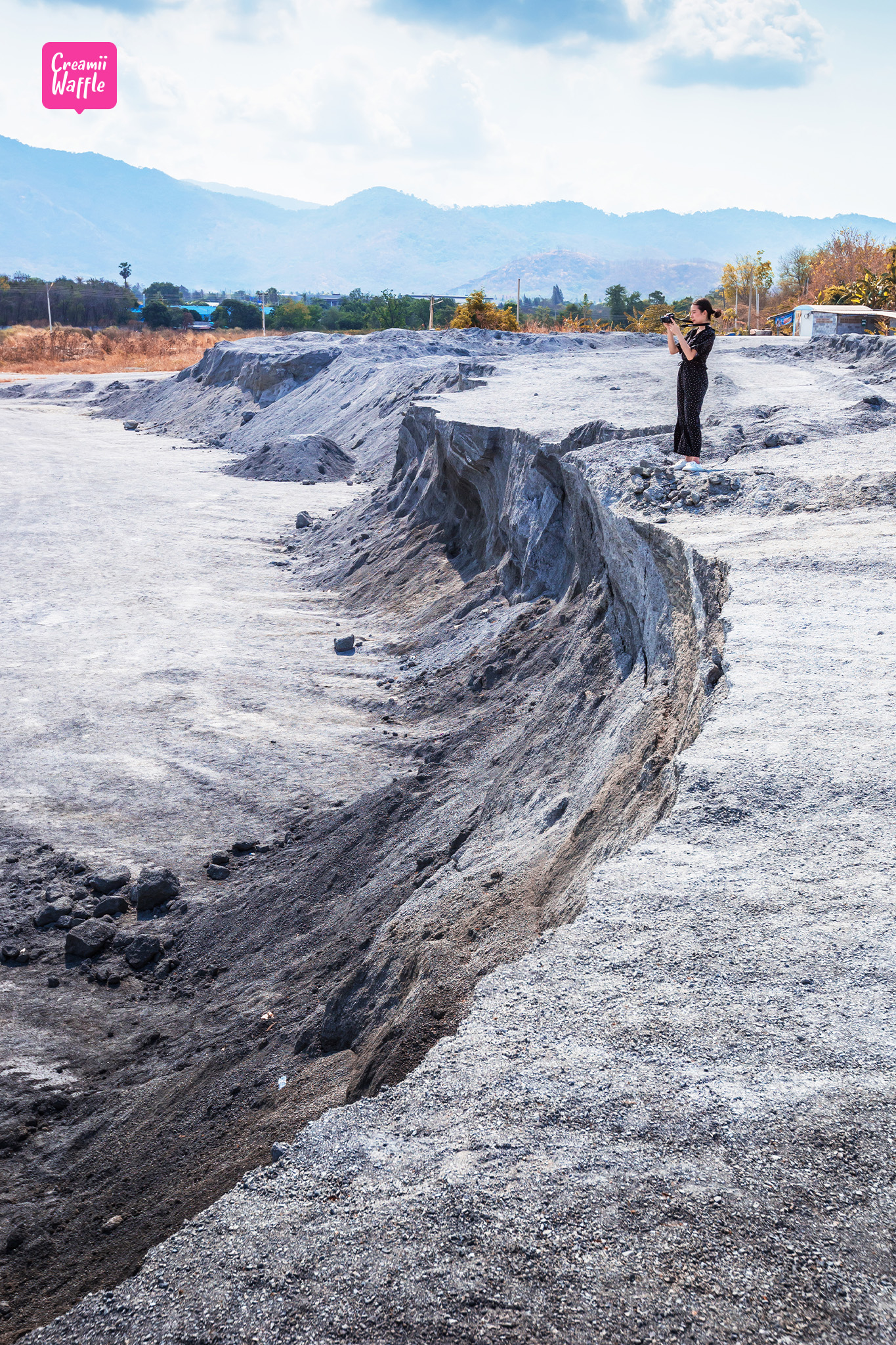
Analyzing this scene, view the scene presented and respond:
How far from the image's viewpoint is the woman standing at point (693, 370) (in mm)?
8148

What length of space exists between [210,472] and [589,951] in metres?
24.9

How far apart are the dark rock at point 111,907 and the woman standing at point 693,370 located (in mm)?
5759

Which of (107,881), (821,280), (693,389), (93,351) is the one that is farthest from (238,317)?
(107,881)

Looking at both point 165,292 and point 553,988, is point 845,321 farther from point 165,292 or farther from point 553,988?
point 165,292

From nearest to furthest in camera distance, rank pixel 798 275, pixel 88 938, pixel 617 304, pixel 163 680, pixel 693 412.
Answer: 1. pixel 88 938
2. pixel 693 412
3. pixel 163 680
4. pixel 798 275
5. pixel 617 304

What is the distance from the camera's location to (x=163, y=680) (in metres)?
11.3

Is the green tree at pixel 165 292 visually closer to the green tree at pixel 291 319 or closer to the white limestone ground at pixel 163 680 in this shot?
the green tree at pixel 291 319

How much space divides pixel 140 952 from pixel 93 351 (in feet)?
187

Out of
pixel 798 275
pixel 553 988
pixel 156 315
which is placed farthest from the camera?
pixel 156 315

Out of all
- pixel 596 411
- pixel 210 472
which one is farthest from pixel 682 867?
pixel 210 472

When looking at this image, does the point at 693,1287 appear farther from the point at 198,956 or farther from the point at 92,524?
the point at 92,524

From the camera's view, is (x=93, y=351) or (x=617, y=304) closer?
(x=93, y=351)

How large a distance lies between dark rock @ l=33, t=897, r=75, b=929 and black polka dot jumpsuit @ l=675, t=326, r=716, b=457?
6368mm

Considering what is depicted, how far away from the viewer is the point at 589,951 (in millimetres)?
3283
